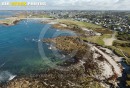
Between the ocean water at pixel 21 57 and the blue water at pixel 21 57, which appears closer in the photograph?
the ocean water at pixel 21 57

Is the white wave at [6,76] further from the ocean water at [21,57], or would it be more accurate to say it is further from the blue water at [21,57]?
the blue water at [21,57]

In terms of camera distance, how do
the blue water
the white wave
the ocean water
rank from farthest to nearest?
1. the blue water
2. the ocean water
3. the white wave

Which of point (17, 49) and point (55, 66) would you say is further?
point (17, 49)

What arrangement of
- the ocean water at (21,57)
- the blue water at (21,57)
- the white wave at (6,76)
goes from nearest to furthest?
1. the white wave at (6,76)
2. the ocean water at (21,57)
3. the blue water at (21,57)

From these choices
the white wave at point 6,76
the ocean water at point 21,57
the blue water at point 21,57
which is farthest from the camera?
the blue water at point 21,57

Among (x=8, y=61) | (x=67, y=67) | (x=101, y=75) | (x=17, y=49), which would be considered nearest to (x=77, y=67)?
(x=67, y=67)

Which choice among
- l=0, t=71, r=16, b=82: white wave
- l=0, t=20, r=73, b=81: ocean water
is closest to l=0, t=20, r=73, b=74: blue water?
l=0, t=20, r=73, b=81: ocean water

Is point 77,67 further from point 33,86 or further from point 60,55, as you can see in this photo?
point 33,86

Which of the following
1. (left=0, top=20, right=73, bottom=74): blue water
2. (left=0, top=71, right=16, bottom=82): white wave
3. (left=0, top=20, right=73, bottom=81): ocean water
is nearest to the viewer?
(left=0, top=71, right=16, bottom=82): white wave

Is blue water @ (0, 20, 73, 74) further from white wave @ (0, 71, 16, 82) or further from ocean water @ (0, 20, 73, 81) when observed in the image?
white wave @ (0, 71, 16, 82)

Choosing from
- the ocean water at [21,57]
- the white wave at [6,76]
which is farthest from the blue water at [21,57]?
the white wave at [6,76]

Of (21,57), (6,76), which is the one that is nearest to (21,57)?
(21,57)
